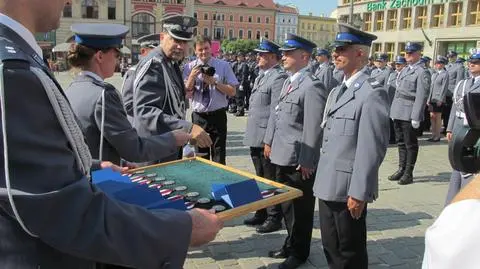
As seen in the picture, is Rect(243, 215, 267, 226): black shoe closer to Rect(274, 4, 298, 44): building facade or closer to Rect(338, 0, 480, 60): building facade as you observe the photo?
Rect(338, 0, 480, 60): building facade

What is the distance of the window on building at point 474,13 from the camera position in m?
36.3

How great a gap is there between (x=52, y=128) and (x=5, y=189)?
0.21m

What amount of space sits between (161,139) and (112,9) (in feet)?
244

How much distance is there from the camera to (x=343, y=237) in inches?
126

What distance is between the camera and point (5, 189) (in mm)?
1167

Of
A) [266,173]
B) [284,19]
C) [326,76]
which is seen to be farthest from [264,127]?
[284,19]

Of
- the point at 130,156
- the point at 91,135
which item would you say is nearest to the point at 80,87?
the point at 91,135

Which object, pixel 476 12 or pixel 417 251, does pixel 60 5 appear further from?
pixel 476 12

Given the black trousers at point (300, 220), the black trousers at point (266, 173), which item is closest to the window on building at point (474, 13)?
the black trousers at point (266, 173)

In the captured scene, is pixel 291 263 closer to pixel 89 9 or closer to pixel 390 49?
pixel 390 49

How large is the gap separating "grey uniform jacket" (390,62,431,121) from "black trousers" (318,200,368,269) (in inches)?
211

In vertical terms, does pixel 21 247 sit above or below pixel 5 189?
below

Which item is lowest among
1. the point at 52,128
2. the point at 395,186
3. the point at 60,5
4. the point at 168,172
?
the point at 395,186

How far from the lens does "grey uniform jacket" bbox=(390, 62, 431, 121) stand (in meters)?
8.21
